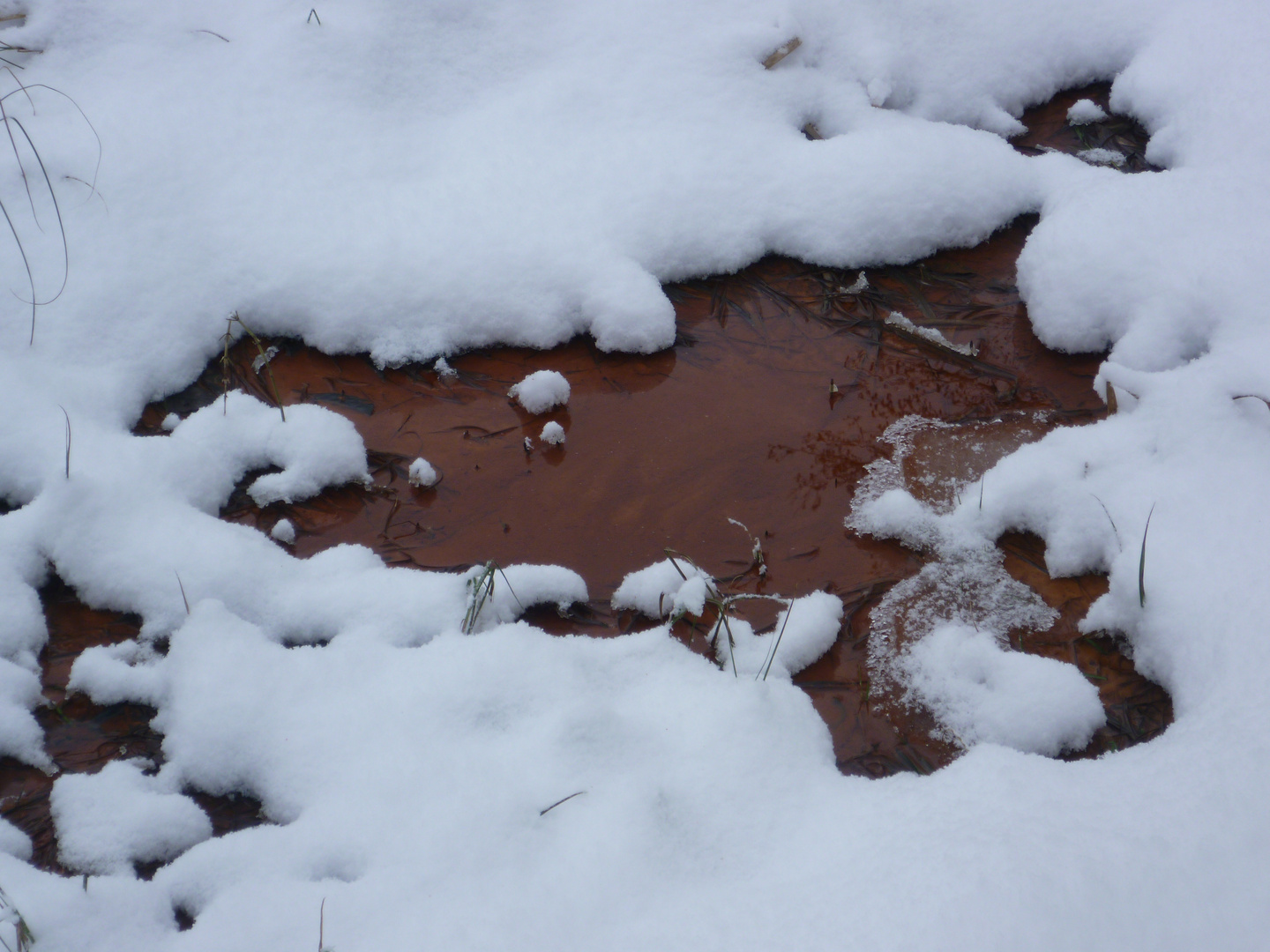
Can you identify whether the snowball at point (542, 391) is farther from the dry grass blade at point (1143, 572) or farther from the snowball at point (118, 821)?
the dry grass blade at point (1143, 572)

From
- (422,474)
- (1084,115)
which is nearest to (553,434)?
(422,474)

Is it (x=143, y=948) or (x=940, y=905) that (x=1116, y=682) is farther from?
(x=143, y=948)

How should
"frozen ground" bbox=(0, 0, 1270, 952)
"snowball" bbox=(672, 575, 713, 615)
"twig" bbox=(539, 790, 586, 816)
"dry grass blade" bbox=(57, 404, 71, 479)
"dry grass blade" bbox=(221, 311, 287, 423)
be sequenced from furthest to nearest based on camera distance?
"dry grass blade" bbox=(221, 311, 287, 423) < "dry grass blade" bbox=(57, 404, 71, 479) < "snowball" bbox=(672, 575, 713, 615) < "twig" bbox=(539, 790, 586, 816) < "frozen ground" bbox=(0, 0, 1270, 952)

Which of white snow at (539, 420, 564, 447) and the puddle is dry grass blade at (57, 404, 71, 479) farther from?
white snow at (539, 420, 564, 447)

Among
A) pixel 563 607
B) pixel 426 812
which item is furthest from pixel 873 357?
pixel 426 812

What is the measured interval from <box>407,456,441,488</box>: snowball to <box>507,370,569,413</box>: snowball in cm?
32

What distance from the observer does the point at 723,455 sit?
206 cm

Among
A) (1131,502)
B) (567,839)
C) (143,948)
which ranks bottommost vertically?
(143,948)

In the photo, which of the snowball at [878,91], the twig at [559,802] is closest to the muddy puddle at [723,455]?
the twig at [559,802]

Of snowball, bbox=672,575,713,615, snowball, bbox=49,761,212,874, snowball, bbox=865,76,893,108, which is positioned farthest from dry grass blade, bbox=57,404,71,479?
snowball, bbox=865,76,893,108

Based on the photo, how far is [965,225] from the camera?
2482mm

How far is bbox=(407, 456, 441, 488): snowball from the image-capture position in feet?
6.55

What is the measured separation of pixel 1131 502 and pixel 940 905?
110 centimetres

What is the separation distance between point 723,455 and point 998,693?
32.7 inches
